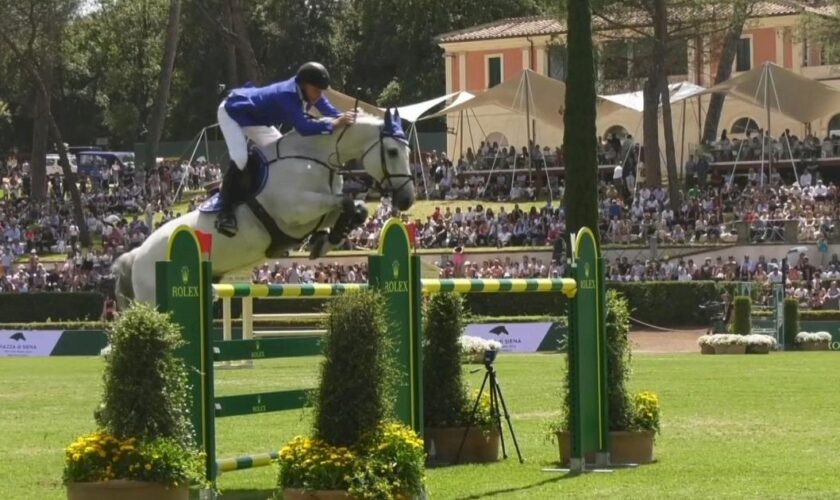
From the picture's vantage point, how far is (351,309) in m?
8.85

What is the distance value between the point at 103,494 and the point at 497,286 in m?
3.89

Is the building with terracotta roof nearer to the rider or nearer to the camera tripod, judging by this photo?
the camera tripod

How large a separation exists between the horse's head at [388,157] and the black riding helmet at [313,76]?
399 mm

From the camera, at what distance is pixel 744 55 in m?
69.2

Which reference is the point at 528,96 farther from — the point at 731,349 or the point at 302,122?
the point at 302,122

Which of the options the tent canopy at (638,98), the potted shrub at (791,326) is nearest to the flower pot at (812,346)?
the potted shrub at (791,326)

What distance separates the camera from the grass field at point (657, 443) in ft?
34.4

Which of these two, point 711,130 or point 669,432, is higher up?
point 711,130

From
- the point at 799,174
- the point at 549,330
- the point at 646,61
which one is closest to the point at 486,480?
the point at 549,330

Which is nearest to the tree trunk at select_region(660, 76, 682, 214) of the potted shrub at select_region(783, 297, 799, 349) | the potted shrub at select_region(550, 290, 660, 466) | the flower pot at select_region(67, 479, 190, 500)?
the potted shrub at select_region(783, 297, 799, 349)

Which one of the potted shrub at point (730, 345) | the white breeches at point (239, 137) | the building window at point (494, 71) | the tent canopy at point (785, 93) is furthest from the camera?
the building window at point (494, 71)

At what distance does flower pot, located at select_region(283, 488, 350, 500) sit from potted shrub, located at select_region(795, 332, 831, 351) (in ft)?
79.1

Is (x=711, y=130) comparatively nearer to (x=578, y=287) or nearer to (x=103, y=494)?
(x=578, y=287)

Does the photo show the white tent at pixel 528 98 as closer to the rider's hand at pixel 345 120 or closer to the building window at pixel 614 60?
the building window at pixel 614 60
